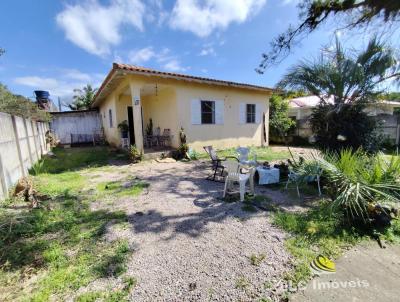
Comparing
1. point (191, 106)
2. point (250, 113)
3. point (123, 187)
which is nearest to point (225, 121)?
point (250, 113)

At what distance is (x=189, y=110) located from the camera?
29.8ft

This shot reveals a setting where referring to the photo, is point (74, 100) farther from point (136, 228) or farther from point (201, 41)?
point (136, 228)

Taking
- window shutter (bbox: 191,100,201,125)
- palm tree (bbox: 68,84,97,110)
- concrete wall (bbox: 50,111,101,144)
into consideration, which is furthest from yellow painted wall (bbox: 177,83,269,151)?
palm tree (bbox: 68,84,97,110)

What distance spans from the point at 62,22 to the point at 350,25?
9.39 metres

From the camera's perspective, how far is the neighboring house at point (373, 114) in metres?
5.20

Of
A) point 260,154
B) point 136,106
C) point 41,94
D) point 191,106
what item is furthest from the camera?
point 41,94

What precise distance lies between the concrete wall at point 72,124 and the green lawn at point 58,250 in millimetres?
12154

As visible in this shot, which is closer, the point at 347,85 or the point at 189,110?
the point at 347,85

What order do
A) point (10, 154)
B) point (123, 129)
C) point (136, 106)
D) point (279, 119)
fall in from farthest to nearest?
point (279, 119)
point (123, 129)
point (136, 106)
point (10, 154)

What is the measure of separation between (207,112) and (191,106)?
1.01 meters

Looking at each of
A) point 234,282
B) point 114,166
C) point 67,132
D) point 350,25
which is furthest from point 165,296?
point 67,132

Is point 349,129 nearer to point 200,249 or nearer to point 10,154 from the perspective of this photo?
point 200,249

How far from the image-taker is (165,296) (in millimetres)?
1832

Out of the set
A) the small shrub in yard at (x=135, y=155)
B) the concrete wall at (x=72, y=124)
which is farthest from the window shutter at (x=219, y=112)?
the concrete wall at (x=72, y=124)
